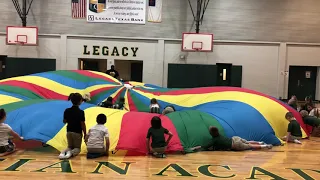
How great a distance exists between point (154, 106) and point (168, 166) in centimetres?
309

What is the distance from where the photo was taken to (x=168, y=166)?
15.9ft

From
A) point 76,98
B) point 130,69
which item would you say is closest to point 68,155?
point 76,98

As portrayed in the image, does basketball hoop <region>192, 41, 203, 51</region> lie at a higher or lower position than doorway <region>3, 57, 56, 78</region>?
higher

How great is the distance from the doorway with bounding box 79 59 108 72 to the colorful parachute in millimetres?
7070

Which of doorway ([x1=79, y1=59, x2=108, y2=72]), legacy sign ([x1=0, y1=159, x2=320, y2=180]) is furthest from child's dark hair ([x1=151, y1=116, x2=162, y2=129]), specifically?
doorway ([x1=79, y1=59, x2=108, y2=72])

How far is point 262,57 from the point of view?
619 inches

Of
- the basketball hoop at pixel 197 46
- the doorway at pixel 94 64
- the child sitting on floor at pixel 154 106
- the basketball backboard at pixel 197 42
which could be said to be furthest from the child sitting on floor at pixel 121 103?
the doorway at pixel 94 64

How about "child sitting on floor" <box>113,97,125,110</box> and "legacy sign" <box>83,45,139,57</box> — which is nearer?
"child sitting on floor" <box>113,97,125,110</box>

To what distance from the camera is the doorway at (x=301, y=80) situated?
52.6 ft

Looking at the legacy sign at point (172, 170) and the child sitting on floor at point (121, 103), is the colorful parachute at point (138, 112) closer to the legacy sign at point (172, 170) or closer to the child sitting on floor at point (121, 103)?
the child sitting on floor at point (121, 103)

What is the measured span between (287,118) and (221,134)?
1.92m

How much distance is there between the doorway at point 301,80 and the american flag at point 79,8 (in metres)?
10.4

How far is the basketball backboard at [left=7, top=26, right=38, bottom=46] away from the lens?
14633 millimetres

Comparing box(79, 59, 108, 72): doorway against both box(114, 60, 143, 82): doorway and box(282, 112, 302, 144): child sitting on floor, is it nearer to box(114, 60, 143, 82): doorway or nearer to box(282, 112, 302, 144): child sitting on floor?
box(114, 60, 143, 82): doorway
